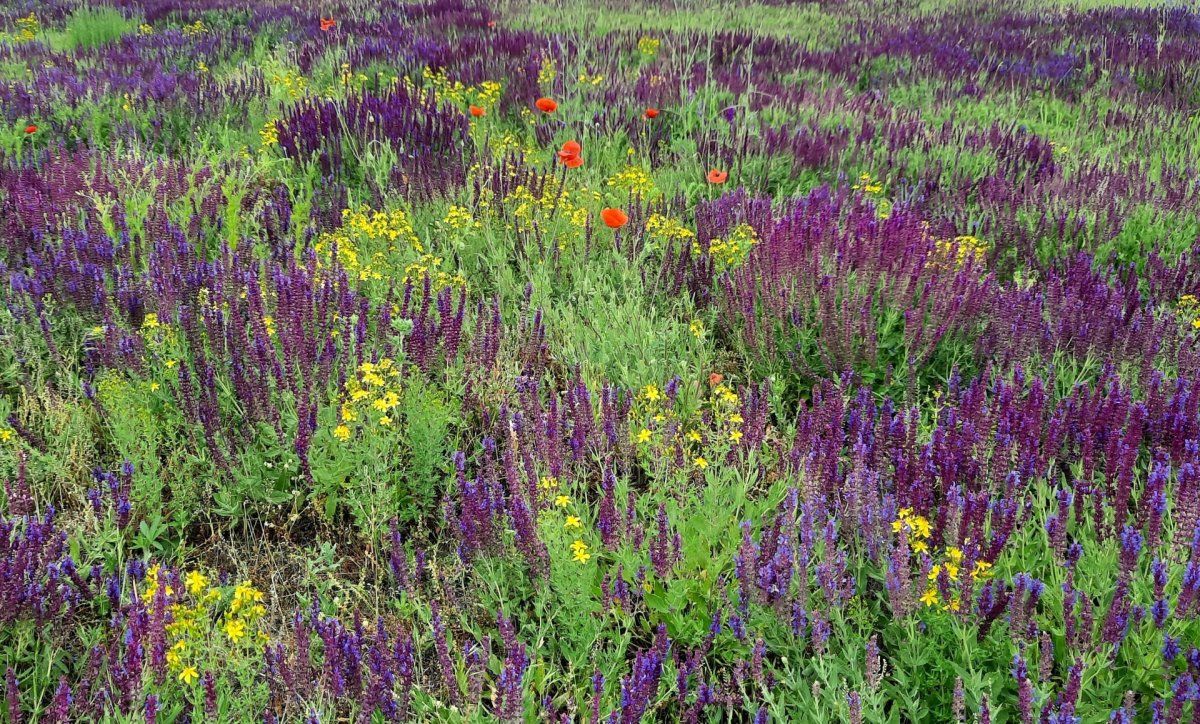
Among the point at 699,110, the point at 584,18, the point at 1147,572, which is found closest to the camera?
the point at 1147,572

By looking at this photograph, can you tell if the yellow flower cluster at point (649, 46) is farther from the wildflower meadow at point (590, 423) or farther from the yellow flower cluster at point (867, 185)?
the yellow flower cluster at point (867, 185)

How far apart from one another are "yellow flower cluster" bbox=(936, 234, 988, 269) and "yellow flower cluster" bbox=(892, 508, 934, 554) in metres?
1.55

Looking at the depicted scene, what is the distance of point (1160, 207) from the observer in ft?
12.9

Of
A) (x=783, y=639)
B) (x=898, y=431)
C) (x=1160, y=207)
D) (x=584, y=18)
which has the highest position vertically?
(x=584, y=18)

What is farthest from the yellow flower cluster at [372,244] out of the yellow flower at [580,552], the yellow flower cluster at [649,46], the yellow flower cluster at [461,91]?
the yellow flower cluster at [649,46]

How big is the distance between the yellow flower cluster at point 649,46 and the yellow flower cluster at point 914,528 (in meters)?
5.98

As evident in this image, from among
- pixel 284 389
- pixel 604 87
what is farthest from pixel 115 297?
pixel 604 87

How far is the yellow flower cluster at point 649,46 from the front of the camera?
23.4ft

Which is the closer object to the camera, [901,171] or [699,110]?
[901,171]

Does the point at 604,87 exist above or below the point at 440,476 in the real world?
above

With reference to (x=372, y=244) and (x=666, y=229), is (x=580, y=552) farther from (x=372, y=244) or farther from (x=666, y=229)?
(x=372, y=244)

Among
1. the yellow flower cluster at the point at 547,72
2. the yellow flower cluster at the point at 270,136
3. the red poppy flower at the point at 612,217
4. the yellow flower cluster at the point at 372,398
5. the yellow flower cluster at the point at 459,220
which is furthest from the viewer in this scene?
the yellow flower cluster at the point at 547,72

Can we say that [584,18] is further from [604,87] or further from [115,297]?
[115,297]

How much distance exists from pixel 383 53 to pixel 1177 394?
Result: 20.8 feet
